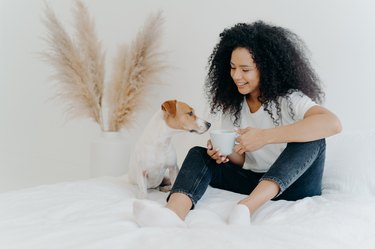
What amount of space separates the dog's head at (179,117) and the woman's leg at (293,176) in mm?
464

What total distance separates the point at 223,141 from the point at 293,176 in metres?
0.24

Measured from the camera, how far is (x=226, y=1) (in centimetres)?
231

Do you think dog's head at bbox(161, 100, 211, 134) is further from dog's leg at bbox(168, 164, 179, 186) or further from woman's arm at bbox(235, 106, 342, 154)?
woman's arm at bbox(235, 106, 342, 154)

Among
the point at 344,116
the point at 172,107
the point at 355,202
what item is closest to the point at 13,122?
the point at 172,107

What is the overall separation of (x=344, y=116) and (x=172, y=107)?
84 centimetres

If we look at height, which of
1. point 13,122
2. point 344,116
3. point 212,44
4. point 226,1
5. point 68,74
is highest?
point 226,1

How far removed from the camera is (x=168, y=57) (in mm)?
2561

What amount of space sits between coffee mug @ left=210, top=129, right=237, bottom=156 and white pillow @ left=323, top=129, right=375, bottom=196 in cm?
46

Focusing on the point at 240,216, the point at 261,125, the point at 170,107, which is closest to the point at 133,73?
the point at 170,107

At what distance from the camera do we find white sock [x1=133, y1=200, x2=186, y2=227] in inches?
44.0

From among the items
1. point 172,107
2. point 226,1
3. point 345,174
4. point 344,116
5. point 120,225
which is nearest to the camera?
point 120,225

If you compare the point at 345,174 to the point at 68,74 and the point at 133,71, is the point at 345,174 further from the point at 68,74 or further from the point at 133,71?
the point at 68,74

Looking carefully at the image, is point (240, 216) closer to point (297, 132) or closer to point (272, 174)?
point (272, 174)

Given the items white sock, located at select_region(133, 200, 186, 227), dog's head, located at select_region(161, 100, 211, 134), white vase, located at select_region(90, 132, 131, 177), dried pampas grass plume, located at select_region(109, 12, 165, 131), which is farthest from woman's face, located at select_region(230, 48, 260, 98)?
white vase, located at select_region(90, 132, 131, 177)
